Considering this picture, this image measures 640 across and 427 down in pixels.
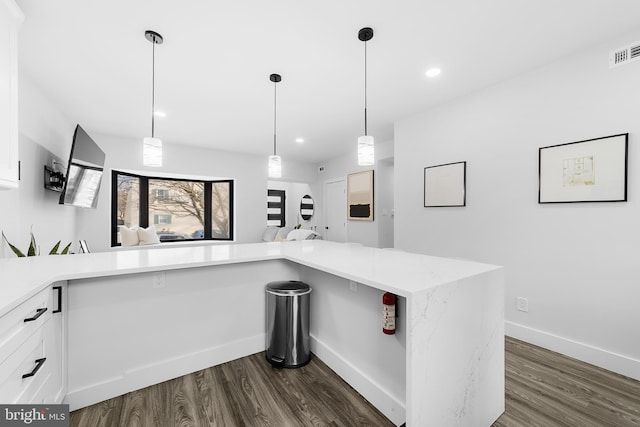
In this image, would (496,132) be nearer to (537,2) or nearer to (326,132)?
(537,2)

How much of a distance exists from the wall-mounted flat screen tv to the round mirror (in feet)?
13.4

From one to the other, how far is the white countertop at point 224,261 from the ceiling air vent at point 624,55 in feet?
6.35

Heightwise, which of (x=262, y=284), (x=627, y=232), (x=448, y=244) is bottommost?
(x=262, y=284)

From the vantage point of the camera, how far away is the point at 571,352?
7.39 ft

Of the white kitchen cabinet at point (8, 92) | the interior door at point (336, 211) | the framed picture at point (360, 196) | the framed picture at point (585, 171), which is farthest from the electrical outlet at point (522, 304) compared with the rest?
the white kitchen cabinet at point (8, 92)

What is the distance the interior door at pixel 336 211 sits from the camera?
600 cm

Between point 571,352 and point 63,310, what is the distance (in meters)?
3.70

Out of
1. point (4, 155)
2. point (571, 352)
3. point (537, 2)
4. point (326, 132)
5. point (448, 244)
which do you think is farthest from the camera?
point (326, 132)

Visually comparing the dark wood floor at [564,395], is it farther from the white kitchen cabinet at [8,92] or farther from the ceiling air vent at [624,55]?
the white kitchen cabinet at [8,92]

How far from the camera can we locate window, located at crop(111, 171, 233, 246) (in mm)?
4846

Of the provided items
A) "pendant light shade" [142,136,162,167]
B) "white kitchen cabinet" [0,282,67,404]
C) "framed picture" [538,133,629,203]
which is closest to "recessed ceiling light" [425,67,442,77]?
"framed picture" [538,133,629,203]

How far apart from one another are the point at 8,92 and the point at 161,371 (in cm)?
195

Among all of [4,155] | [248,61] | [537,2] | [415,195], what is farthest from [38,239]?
[537,2]
